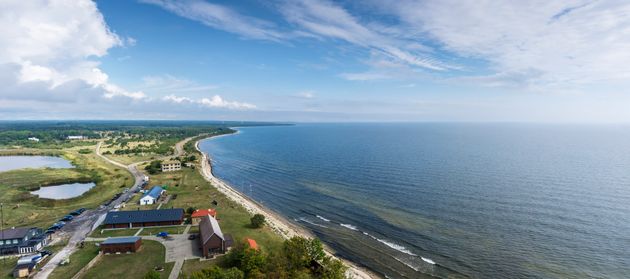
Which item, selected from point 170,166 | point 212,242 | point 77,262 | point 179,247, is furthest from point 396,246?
point 170,166

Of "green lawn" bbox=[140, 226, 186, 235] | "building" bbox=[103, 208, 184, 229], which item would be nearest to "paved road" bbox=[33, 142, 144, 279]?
"building" bbox=[103, 208, 184, 229]

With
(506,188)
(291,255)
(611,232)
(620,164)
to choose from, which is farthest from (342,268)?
(620,164)

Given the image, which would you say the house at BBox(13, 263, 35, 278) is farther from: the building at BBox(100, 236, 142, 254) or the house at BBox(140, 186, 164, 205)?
the house at BBox(140, 186, 164, 205)

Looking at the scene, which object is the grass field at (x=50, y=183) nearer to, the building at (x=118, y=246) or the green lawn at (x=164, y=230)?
the green lawn at (x=164, y=230)

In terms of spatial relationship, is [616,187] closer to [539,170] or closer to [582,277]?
[539,170]

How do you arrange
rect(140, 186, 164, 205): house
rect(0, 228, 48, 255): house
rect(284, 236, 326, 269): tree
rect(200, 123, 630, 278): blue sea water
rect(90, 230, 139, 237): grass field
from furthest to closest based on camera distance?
rect(140, 186, 164, 205): house, rect(90, 230, 139, 237): grass field, rect(200, 123, 630, 278): blue sea water, rect(0, 228, 48, 255): house, rect(284, 236, 326, 269): tree

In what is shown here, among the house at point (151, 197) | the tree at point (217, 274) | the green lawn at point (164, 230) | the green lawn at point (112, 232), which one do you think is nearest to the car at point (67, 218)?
the green lawn at point (112, 232)
